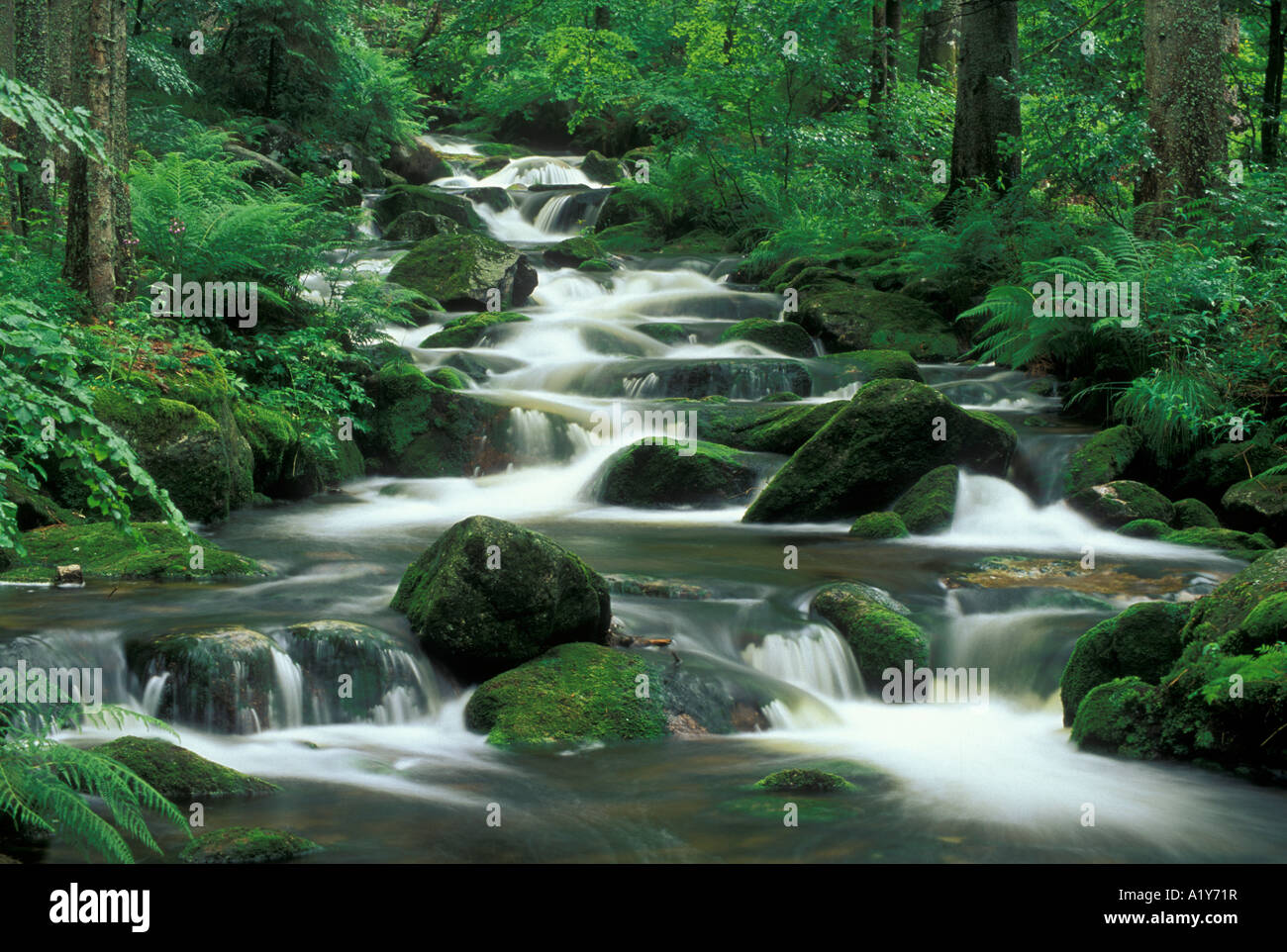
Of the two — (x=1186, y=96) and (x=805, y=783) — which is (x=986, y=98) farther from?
(x=805, y=783)

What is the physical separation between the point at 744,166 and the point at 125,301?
14.0 metres

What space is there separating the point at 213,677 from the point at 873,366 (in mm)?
10003

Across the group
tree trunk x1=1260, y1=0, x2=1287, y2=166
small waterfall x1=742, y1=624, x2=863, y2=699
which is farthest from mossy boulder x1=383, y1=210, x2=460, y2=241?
small waterfall x1=742, y1=624, x2=863, y2=699

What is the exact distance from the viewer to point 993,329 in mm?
15266

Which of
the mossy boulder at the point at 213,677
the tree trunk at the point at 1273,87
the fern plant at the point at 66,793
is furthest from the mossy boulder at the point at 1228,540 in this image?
the fern plant at the point at 66,793

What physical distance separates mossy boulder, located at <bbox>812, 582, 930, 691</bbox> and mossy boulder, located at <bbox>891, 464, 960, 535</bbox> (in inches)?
103

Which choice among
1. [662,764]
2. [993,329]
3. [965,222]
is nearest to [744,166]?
[965,222]

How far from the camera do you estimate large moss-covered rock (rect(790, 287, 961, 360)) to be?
51.2 feet

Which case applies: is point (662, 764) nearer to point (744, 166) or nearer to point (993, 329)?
point (993, 329)

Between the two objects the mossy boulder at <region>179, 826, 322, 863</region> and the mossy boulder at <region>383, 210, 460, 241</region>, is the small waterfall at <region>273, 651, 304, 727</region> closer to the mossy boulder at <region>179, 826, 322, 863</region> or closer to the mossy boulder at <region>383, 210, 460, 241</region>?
the mossy boulder at <region>179, 826, 322, 863</region>

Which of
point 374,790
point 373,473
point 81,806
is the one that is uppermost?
point 373,473

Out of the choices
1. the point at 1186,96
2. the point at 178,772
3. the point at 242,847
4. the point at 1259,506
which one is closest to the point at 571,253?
the point at 1186,96

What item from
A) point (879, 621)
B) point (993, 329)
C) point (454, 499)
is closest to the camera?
point (879, 621)

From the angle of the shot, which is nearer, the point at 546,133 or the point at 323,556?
the point at 323,556
